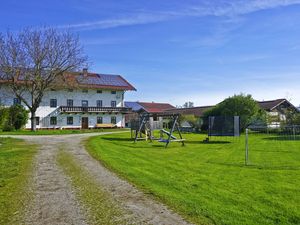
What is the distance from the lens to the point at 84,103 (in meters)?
49.9

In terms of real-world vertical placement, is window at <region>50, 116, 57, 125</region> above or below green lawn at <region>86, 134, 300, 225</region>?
above

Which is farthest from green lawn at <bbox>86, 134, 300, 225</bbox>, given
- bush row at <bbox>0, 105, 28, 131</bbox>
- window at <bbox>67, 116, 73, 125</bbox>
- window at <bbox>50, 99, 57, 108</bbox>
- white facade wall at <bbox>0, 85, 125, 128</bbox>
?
window at <bbox>67, 116, 73, 125</bbox>

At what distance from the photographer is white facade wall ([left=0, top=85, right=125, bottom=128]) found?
45787 millimetres

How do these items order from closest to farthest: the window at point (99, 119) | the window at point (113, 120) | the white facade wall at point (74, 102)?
1. the white facade wall at point (74, 102)
2. the window at point (99, 119)
3. the window at point (113, 120)

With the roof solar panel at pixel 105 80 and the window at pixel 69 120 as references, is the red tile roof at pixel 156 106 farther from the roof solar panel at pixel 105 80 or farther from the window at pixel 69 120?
the window at pixel 69 120

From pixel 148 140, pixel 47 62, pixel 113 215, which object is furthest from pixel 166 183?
pixel 47 62

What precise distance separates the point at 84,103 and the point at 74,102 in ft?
4.90

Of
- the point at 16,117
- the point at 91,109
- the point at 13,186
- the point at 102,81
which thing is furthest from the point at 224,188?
the point at 102,81

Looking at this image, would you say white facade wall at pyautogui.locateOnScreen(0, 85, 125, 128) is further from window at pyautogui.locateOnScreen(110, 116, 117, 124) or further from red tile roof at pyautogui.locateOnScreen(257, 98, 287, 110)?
red tile roof at pyautogui.locateOnScreen(257, 98, 287, 110)

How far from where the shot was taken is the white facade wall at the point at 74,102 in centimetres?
4579

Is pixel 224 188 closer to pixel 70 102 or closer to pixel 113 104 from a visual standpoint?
pixel 70 102

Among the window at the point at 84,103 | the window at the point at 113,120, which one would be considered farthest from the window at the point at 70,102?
the window at the point at 113,120

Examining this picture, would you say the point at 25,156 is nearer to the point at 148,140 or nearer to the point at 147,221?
the point at 147,221

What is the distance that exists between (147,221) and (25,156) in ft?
31.5
